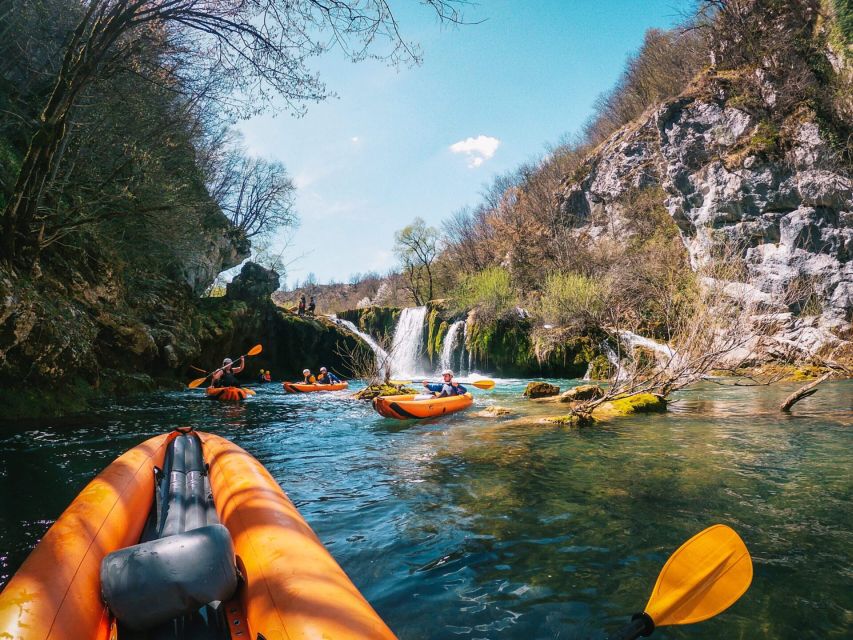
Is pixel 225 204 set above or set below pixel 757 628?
above

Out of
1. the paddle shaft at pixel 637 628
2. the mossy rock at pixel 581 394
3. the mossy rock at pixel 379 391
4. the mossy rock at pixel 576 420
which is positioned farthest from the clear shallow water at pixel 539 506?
the mossy rock at pixel 379 391

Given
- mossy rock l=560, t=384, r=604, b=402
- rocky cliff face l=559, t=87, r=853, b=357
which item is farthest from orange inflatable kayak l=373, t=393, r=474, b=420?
rocky cliff face l=559, t=87, r=853, b=357

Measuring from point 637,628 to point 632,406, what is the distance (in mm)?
7839

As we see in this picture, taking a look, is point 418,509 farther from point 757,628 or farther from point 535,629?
point 757,628

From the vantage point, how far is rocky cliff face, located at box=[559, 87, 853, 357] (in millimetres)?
15086

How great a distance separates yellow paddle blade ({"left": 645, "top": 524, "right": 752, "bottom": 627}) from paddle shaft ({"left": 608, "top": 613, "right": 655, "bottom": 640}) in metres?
0.11

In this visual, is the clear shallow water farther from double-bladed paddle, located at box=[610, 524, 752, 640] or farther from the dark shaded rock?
the dark shaded rock

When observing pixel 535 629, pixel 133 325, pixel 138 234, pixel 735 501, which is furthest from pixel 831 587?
pixel 138 234

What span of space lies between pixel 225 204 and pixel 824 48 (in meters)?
27.9

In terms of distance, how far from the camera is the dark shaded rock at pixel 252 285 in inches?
820

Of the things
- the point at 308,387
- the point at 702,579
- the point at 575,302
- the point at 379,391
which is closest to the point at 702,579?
the point at 702,579

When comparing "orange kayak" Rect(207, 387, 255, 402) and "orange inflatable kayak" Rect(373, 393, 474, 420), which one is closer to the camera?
"orange inflatable kayak" Rect(373, 393, 474, 420)

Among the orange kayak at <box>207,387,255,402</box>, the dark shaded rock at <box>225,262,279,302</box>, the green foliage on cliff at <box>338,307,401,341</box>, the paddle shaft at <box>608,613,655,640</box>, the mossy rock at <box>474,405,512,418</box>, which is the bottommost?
the mossy rock at <box>474,405,512,418</box>

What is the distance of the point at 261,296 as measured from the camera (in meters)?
21.1
